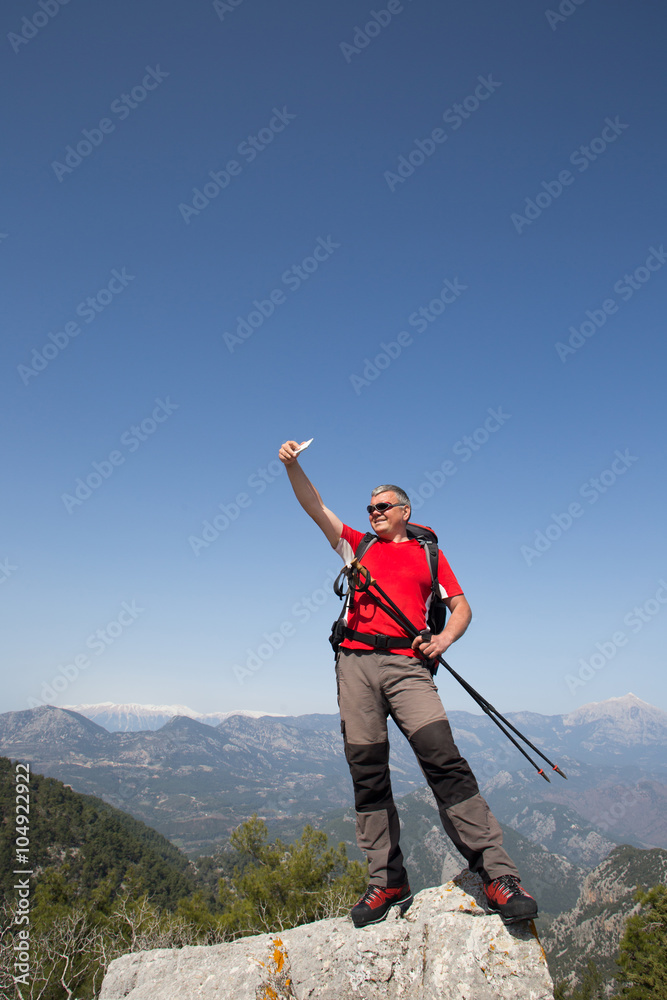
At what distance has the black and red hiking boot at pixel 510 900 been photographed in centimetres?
324

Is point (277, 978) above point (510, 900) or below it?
below

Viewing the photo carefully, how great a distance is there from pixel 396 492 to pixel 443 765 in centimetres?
239

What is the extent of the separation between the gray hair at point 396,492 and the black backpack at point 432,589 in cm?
27

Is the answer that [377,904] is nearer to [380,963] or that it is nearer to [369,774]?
[380,963]

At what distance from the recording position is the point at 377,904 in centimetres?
394

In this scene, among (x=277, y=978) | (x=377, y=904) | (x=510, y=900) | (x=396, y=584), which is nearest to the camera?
(x=510, y=900)

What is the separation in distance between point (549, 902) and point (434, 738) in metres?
257

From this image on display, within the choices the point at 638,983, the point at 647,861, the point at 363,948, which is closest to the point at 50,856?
the point at 638,983

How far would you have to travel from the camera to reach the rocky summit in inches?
128

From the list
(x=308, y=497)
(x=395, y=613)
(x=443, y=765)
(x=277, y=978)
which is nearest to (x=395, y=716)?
(x=443, y=765)

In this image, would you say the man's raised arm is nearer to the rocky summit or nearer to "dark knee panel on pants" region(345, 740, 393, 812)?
"dark knee panel on pants" region(345, 740, 393, 812)

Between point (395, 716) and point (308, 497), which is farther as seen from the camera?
point (308, 497)

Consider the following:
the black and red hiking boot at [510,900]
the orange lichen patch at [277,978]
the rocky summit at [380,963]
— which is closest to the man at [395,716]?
the black and red hiking boot at [510,900]

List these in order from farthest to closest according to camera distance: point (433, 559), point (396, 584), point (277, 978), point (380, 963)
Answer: point (433, 559)
point (396, 584)
point (277, 978)
point (380, 963)
